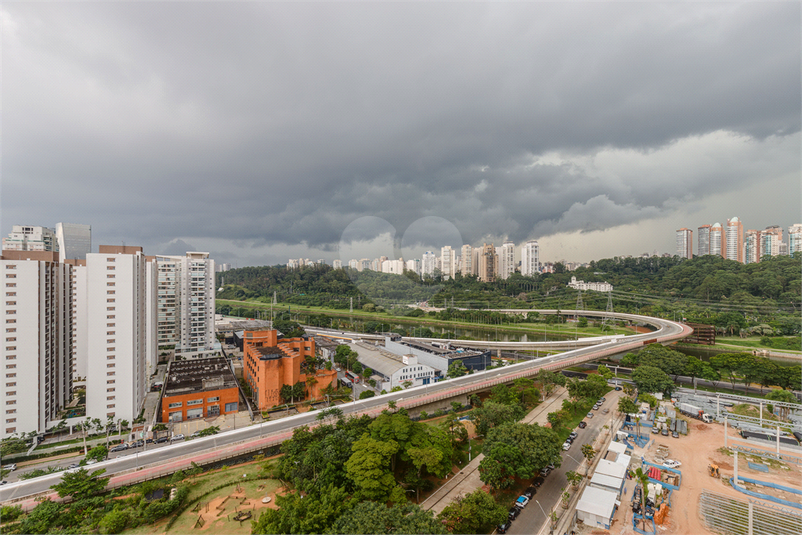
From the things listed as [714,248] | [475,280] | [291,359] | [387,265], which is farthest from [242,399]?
[714,248]

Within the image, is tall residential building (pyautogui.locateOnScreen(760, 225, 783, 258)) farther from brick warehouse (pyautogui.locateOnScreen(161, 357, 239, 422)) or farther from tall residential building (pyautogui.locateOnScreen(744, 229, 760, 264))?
brick warehouse (pyautogui.locateOnScreen(161, 357, 239, 422))

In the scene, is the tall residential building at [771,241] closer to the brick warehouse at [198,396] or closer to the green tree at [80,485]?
the brick warehouse at [198,396]

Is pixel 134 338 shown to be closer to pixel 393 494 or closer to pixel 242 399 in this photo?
pixel 242 399

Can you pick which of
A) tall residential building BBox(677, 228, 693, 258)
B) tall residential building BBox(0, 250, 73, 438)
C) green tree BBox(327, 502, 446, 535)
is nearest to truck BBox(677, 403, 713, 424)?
green tree BBox(327, 502, 446, 535)

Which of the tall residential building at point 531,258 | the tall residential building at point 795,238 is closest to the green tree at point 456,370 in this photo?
the tall residential building at point 531,258

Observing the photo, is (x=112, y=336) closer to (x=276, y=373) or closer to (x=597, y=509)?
(x=276, y=373)
